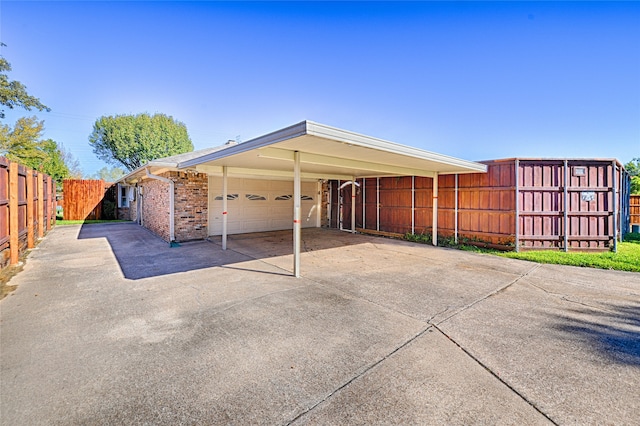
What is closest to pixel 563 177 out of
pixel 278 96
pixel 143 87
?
pixel 278 96

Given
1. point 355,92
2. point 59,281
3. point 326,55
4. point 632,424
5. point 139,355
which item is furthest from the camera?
point 355,92

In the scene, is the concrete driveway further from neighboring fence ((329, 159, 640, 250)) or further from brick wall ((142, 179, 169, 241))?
brick wall ((142, 179, 169, 241))

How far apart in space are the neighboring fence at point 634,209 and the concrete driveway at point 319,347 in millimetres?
12435

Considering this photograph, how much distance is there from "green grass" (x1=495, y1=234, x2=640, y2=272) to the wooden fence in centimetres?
865

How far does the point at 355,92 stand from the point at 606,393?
13.5m

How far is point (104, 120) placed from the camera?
25.0 meters

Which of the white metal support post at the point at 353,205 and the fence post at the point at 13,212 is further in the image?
the white metal support post at the point at 353,205

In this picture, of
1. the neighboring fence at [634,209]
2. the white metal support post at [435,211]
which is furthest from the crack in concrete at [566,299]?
the neighboring fence at [634,209]

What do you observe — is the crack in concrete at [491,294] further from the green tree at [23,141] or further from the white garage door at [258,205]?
the green tree at [23,141]

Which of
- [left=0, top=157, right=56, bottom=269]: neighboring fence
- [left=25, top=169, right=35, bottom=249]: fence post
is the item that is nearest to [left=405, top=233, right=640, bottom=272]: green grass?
[left=0, top=157, right=56, bottom=269]: neighboring fence

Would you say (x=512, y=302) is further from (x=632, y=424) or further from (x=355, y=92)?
(x=355, y=92)

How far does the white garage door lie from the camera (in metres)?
10.4

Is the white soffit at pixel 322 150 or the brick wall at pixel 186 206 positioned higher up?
the white soffit at pixel 322 150

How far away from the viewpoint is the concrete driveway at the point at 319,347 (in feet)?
6.75
